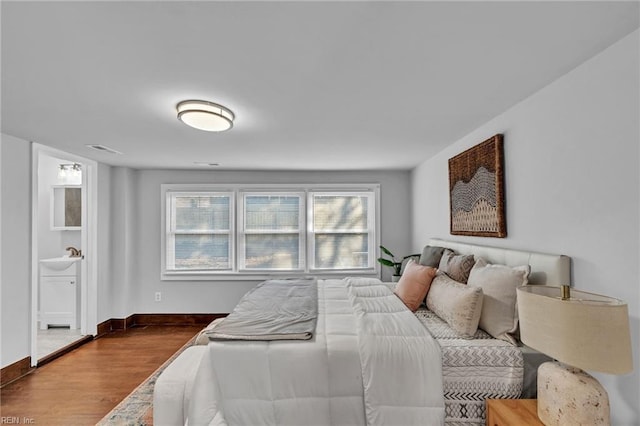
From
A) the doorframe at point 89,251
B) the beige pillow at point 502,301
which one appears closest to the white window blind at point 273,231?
the doorframe at point 89,251

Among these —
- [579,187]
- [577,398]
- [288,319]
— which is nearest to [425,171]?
[579,187]

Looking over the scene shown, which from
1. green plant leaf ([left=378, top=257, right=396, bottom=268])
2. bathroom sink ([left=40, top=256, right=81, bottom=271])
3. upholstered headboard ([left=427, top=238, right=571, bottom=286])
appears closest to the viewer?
upholstered headboard ([left=427, top=238, right=571, bottom=286])

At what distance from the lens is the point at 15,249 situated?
9.84 feet

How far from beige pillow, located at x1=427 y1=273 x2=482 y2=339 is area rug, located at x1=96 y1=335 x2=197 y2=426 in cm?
239

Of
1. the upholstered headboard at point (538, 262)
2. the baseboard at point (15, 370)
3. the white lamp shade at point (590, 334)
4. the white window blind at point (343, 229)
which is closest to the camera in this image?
the white lamp shade at point (590, 334)

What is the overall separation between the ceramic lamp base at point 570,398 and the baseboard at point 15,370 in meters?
4.30

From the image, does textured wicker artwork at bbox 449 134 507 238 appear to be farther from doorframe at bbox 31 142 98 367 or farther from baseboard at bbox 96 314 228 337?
doorframe at bbox 31 142 98 367

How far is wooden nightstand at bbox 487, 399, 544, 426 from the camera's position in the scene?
146 cm

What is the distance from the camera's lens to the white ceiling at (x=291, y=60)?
1229 mm

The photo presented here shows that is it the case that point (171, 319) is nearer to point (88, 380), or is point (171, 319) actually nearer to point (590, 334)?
point (88, 380)

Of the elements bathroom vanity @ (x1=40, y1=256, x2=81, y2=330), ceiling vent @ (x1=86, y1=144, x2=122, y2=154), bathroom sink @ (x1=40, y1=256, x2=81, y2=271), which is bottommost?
bathroom vanity @ (x1=40, y1=256, x2=81, y2=330)

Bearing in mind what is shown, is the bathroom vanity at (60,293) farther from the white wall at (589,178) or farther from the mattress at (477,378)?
the white wall at (589,178)

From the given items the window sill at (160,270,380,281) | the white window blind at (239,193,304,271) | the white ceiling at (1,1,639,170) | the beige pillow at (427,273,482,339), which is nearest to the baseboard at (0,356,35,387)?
the window sill at (160,270,380,281)

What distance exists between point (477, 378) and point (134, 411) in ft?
8.52
